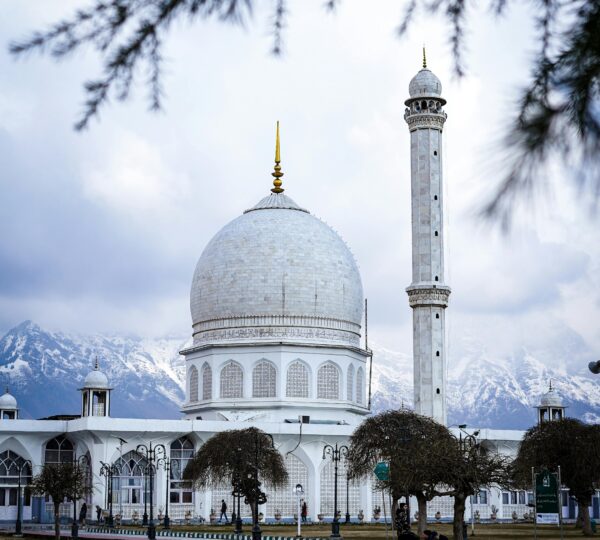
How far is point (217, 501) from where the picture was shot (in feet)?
195

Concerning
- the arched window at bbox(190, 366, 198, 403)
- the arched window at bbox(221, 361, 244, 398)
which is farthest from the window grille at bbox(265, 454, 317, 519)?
the arched window at bbox(190, 366, 198, 403)

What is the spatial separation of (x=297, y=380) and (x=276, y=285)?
5.49m

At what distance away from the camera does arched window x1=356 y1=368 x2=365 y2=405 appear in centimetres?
6794

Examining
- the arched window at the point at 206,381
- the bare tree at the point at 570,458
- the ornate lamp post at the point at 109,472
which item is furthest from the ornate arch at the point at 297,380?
the bare tree at the point at 570,458

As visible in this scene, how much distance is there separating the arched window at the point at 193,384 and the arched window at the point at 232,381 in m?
2.50

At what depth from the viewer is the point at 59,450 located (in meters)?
61.7

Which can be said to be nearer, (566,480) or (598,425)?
(566,480)

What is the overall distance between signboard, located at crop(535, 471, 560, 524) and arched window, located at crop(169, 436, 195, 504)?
1190 inches

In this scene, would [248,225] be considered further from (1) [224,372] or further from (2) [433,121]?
(2) [433,121]

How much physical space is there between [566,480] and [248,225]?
93.5 feet

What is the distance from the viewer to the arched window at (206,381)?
66062 mm

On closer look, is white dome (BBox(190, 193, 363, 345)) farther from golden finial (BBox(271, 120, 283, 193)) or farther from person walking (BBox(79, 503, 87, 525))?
person walking (BBox(79, 503, 87, 525))

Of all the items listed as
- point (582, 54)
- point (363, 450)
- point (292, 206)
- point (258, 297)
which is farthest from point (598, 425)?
point (582, 54)

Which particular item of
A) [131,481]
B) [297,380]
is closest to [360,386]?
[297,380]
